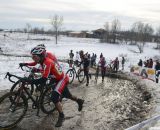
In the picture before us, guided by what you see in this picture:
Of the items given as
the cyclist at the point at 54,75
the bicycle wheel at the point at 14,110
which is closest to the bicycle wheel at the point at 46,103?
the cyclist at the point at 54,75

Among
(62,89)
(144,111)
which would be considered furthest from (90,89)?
(62,89)

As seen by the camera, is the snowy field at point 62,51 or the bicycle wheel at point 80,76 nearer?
the bicycle wheel at point 80,76

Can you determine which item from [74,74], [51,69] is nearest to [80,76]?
[74,74]

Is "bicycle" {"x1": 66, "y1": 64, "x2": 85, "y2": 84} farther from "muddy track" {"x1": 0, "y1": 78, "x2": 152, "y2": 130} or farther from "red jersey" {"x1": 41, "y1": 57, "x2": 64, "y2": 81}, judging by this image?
"red jersey" {"x1": 41, "y1": 57, "x2": 64, "y2": 81}

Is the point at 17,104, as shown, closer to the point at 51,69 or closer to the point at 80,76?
the point at 51,69

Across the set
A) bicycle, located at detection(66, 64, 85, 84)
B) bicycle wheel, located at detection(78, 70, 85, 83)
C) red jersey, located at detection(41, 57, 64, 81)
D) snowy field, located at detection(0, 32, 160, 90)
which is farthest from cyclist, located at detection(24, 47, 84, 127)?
bicycle wheel, located at detection(78, 70, 85, 83)

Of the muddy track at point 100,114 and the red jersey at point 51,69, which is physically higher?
the red jersey at point 51,69

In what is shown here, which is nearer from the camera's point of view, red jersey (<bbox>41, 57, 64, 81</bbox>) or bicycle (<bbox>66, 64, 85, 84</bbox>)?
red jersey (<bbox>41, 57, 64, 81</bbox>)

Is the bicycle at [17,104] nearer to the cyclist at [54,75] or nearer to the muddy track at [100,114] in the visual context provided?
the muddy track at [100,114]

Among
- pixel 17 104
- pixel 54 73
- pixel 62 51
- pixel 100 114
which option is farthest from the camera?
pixel 62 51

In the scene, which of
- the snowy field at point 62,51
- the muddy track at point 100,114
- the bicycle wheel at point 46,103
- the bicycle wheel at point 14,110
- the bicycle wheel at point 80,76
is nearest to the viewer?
the bicycle wheel at point 14,110

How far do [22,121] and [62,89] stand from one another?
145cm

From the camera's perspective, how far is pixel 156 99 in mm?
11531

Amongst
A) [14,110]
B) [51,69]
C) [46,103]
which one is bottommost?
[46,103]
